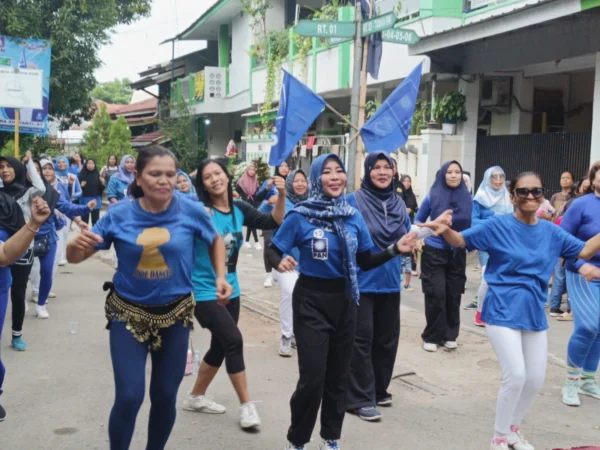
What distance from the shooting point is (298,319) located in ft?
15.9

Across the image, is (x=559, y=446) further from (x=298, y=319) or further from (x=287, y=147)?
(x=287, y=147)

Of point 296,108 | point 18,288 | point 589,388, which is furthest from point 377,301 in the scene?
point 296,108

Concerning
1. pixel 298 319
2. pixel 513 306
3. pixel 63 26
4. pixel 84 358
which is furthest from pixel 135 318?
pixel 63 26

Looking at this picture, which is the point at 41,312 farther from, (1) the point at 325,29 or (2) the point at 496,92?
(2) the point at 496,92

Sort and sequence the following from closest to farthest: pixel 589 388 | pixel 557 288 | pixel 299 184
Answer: pixel 589 388 → pixel 299 184 → pixel 557 288

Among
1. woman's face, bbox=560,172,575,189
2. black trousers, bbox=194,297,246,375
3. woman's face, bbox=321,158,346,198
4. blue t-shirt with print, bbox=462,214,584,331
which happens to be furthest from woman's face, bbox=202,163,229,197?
woman's face, bbox=560,172,575,189

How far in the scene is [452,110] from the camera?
50.8ft

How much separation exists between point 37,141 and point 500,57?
18225mm

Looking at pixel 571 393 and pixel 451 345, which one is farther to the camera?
pixel 451 345

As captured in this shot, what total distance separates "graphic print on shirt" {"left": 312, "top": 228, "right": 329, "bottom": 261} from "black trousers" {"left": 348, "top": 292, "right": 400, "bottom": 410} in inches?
40.4

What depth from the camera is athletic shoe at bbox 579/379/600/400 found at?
20.8ft

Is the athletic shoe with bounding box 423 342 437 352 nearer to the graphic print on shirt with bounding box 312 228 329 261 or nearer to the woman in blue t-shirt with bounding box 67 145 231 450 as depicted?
the graphic print on shirt with bounding box 312 228 329 261

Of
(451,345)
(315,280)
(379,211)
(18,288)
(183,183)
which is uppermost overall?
(183,183)

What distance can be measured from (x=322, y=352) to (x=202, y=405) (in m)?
1.46
